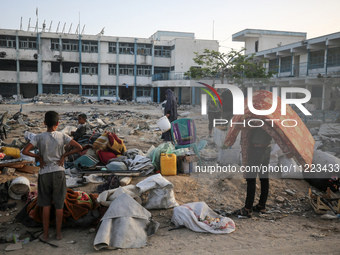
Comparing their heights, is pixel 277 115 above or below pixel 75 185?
above

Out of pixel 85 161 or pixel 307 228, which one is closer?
pixel 307 228

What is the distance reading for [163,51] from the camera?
3944 centimetres

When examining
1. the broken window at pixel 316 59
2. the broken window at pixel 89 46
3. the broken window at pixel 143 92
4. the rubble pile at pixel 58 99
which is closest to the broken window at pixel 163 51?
the broken window at pixel 143 92

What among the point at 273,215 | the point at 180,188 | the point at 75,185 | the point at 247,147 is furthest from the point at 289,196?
the point at 75,185

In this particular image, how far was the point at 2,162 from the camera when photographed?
541 cm

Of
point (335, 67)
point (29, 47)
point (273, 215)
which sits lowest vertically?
point (273, 215)

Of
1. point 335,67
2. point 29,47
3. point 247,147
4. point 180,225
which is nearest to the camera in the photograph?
point 180,225

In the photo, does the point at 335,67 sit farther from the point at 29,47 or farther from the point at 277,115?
the point at 29,47

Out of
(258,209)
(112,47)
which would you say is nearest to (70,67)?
(112,47)

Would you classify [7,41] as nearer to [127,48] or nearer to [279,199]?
[127,48]

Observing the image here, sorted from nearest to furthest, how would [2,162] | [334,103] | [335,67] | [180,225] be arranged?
[180,225] < [2,162] < [334,103] < [335,67]

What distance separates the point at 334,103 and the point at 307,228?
13.2 m

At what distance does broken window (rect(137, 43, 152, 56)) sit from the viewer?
37.7 m

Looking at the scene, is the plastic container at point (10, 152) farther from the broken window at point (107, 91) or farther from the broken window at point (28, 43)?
the broken window at point (28, 43)
